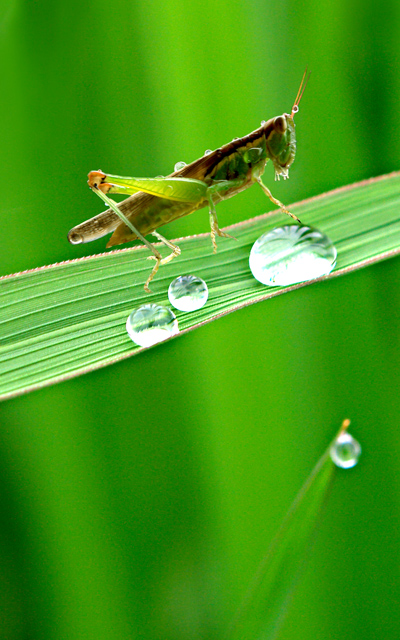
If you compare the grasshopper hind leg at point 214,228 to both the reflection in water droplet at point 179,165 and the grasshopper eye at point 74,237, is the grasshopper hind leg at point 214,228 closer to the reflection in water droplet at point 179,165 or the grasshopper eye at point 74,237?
the reflection in water droplet at point 179,165

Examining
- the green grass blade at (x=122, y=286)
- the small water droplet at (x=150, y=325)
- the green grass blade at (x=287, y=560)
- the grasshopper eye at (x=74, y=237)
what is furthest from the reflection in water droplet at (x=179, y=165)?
the green grass blade at (x=287, y=560)

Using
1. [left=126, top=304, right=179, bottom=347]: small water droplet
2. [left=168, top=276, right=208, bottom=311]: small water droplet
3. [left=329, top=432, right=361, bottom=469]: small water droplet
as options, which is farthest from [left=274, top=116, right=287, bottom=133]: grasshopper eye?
[left=329, top=432, right=361, bottom=469]: small water droplet

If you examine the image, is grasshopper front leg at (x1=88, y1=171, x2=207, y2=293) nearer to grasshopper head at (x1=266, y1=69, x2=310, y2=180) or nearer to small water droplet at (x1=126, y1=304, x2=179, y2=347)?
small water droplet at (x1=126, y1=304, x2=179, y2=347)

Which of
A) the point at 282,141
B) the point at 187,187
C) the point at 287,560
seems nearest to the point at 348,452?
the point at 287,560

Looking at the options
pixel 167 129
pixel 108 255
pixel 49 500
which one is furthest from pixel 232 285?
pixel 49 500

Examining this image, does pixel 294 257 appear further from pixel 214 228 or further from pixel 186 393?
pixel 186 393

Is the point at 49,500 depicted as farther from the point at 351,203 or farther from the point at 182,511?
the point at 351,203

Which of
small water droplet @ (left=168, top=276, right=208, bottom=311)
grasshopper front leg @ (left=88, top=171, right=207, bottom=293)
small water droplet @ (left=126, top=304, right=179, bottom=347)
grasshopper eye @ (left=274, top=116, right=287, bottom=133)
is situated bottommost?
small water droplet @ (left=126, top=304, right=179, bottom=347)
